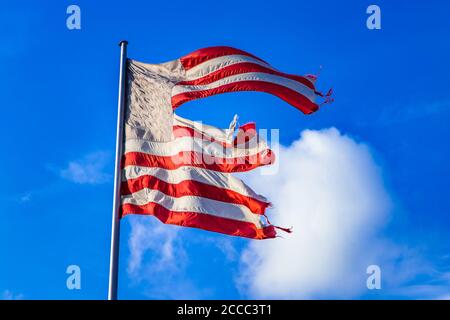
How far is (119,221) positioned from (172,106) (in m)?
3.50

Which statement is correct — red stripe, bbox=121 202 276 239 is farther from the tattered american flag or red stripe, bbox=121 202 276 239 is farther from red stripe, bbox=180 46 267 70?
red stripe, bbox=180 46 267 70

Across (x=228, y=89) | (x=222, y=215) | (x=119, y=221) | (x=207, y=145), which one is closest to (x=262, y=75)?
(x=228, y=89)

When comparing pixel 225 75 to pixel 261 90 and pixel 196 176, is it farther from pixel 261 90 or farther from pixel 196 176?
pixel 196 176

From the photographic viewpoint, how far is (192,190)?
61.2 ft

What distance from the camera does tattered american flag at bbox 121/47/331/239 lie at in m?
18.4

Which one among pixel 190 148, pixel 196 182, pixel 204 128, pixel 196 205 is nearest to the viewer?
pixel 196 205

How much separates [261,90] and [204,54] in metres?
1.78

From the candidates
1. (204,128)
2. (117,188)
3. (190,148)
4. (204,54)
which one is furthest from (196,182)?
(204,54)

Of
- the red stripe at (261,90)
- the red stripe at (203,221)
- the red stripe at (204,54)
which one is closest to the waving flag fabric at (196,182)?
the red stripe at (203,221)

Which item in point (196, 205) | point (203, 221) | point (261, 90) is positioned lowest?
point (203, 221)

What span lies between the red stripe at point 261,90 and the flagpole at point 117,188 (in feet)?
4.57

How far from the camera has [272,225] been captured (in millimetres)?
19047

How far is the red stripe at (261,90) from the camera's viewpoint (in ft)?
63.9

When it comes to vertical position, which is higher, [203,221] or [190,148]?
[190,148]
